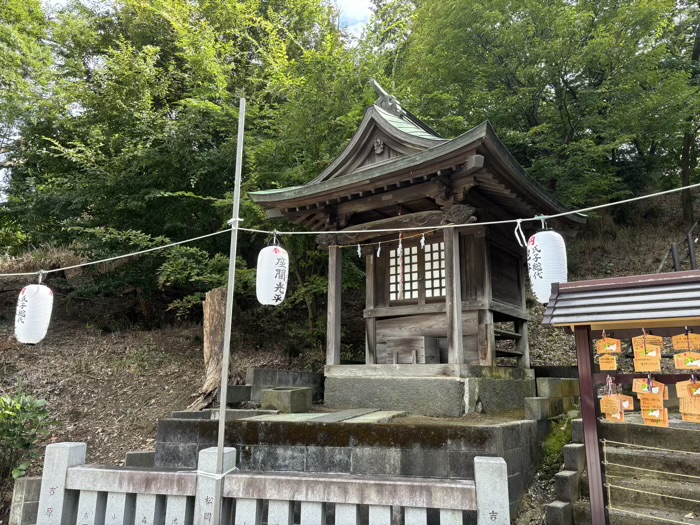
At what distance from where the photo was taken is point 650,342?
478 cm

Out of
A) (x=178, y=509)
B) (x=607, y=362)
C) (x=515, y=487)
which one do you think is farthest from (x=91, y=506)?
(x=607, y=362)

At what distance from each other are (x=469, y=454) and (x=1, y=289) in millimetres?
19520

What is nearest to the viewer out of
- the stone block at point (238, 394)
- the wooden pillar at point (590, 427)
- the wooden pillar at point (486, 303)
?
the wooden pillar at point (590, 427)

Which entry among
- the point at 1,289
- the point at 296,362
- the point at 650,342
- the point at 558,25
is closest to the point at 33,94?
the point at 1,289

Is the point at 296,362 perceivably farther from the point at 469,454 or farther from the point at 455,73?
the point at 455,73

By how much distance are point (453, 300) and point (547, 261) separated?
1.67 meters

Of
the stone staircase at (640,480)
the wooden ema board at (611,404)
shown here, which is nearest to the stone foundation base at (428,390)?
the stone staircase at (640,480)

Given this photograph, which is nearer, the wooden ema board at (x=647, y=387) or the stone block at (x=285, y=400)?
the wooden ema board at (x=647, y=387)

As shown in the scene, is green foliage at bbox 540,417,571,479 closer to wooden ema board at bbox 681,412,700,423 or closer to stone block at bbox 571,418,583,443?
stone block at bbox 571,418,583,443

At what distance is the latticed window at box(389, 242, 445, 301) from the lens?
899cm

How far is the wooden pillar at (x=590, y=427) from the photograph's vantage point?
15.4 feet

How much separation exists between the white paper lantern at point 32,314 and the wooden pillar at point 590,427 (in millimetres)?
8352

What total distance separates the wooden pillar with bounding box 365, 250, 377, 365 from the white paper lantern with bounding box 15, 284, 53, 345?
5.80m

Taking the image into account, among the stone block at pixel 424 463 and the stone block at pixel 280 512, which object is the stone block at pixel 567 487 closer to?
the stone block at pixel 424 463
